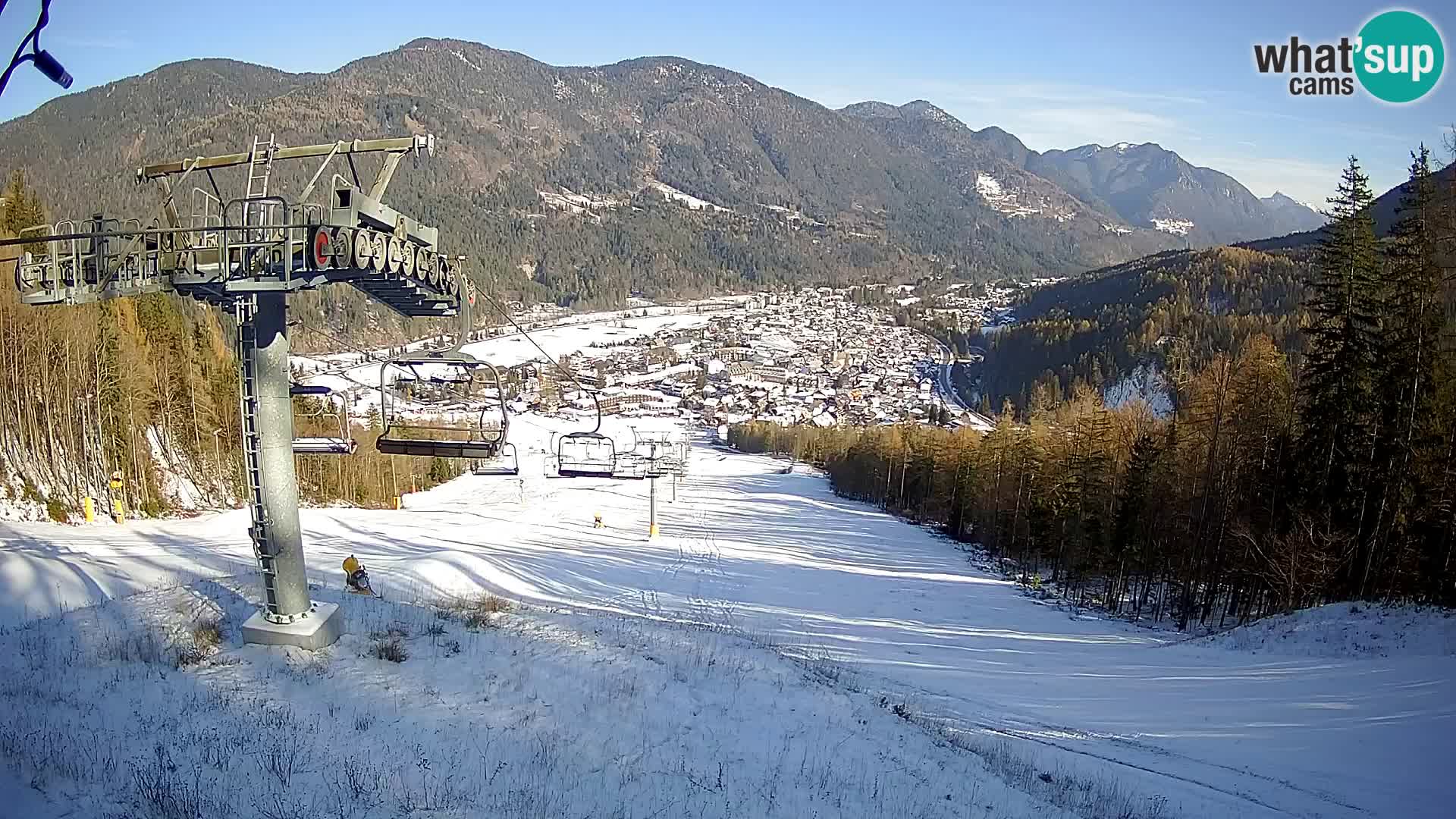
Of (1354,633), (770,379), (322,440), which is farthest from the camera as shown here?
(770,379)

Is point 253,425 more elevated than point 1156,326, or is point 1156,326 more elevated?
point 1156,326

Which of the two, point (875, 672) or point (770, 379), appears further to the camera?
point (770, 379)

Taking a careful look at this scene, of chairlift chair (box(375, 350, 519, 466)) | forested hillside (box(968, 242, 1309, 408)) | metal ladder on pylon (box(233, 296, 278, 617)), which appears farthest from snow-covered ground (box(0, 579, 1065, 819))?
forested hillside (box(968, 242, 1309, 408))

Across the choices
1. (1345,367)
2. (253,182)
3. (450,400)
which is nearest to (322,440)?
(450,400)

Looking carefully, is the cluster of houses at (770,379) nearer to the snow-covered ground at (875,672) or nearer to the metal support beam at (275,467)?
the snow-covered ground at (875,672)

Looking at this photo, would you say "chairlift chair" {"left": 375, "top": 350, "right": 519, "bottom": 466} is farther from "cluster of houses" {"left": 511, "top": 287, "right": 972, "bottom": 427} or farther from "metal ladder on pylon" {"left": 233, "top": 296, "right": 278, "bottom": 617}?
"cluster of houses" {"left": 511, "top": 287, "right": 972, "bottom": 427}

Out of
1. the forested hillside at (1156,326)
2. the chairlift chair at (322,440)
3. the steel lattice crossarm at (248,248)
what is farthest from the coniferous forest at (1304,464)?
the forested hillside at (1156,326)

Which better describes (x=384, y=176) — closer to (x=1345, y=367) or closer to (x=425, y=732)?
(x=425, y=732)
